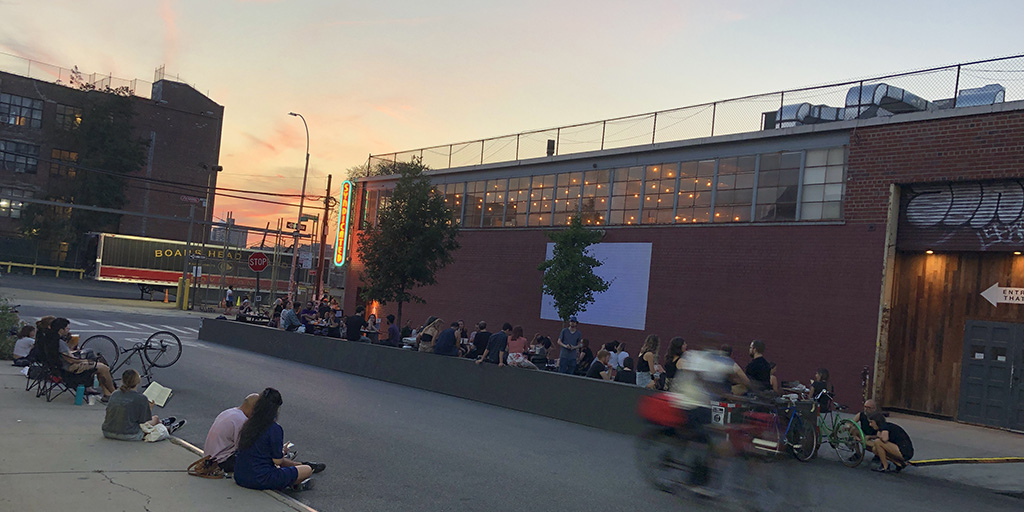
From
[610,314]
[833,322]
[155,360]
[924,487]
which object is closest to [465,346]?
[610,314]

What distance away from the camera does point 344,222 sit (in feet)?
132

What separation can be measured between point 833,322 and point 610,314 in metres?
8.03

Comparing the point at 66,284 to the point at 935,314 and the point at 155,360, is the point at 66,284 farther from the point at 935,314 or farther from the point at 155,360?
the point at 935,314

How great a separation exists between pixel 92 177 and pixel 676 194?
61.2m

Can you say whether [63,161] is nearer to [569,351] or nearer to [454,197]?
[454,197]

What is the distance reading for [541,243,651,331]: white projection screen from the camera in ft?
81.7

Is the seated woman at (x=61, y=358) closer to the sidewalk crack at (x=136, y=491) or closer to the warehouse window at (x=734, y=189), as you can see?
the sidewalk crack at (x=136, y=491)

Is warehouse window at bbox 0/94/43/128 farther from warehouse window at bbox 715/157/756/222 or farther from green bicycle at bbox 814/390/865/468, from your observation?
green bicycle at bbox 814/390/865/468

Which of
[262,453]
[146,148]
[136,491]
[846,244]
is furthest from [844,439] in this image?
[146,148]

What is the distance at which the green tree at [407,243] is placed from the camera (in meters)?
30.3

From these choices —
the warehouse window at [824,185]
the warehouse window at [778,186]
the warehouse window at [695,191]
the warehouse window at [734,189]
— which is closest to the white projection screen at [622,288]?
the warehouse window at [695,191]

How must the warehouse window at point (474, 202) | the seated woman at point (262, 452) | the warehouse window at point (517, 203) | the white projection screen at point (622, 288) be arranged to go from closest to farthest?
the seated woman at point (262, 452), the white projection screen at point (622, 288), the warehouse window at point (517, 203), the warehouse window at point (474, 202)

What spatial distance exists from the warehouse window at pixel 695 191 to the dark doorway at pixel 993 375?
27.6ft

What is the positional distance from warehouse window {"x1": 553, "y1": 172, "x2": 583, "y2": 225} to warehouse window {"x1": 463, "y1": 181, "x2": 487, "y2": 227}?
464 centimetres
